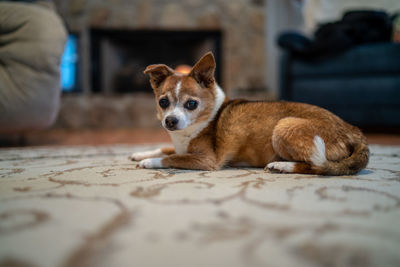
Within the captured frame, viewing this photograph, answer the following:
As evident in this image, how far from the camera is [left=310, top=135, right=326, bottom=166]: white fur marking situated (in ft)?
4.47

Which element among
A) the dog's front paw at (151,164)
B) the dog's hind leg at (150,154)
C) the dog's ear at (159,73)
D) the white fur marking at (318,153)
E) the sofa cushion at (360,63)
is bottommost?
the dog's hind leg at (150,154)

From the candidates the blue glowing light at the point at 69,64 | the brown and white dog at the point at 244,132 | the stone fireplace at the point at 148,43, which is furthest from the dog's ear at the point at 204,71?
the blue glowing light at the point at 69,64

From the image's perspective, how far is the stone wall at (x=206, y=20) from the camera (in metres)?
4.82

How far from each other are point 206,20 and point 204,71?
3674 mm

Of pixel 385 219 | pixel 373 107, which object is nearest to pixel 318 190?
pixel 385 219

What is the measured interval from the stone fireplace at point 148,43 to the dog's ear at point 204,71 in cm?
339

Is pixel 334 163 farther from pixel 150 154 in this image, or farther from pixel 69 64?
pixel 69 64

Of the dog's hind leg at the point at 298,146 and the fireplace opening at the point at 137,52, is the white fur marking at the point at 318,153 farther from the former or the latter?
the fireplace opening at the point at 137,52

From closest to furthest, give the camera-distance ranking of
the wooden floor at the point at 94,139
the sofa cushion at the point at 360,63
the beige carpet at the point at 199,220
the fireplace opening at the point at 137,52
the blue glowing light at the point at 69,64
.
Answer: the beige carpet at the point at 199,220 → the wooden floor at the point at 94,139 → the sofa cushion at the point at 360,63 → the blue glowing light at the point at 69,64 → the fireplace opening at the point at 137,52

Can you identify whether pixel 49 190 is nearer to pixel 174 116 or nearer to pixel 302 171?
pixel 174 116

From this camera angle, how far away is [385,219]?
0.82m

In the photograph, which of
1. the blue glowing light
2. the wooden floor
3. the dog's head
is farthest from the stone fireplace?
the dog's head

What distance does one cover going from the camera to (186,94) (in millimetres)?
1642

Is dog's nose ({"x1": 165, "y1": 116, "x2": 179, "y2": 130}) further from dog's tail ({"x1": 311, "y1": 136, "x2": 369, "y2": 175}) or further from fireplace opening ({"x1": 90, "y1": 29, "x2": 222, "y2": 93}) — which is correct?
fireplace opening ({"x1": 90, "y1": 29, "x2": 222, "y2": 93})
